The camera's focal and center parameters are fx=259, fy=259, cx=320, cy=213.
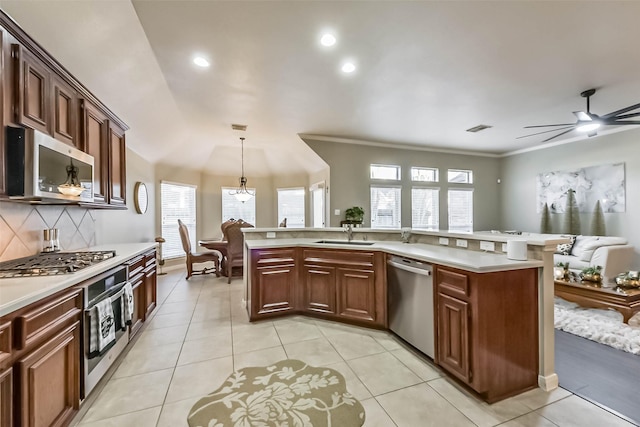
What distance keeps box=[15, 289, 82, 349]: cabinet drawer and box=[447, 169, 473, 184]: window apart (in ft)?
24.2

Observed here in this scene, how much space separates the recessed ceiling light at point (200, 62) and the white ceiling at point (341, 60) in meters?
0.07

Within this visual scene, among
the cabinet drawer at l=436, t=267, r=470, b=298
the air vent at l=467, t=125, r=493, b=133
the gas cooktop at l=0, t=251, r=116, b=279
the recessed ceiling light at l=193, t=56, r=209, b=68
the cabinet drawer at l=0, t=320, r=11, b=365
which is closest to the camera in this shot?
the cabinet drawer at l=0, t=320, r=11, b=365

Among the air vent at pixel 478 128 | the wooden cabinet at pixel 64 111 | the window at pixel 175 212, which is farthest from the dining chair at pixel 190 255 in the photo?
the air vent at pixel 478 128

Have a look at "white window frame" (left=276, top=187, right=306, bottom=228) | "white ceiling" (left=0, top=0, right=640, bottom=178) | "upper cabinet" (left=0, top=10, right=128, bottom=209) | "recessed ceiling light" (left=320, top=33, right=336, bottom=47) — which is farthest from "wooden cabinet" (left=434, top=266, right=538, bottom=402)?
"white window frame" (left=276, top=187, right=306, bottom=228)

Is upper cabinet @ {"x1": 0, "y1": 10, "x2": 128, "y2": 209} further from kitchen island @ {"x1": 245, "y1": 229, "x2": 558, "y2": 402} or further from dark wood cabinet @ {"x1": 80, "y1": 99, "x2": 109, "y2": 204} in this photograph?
kitchen island @ {"x1": 245, "y1": 229, "x2": 558, "y2": 402}

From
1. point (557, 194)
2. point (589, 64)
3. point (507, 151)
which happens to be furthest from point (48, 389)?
point (507, 151)

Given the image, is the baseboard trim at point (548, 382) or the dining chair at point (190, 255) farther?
the dining chair at point (190, 255)

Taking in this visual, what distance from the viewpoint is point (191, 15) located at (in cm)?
215

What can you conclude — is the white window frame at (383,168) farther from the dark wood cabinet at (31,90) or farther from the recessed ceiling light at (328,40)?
the dark wood cabinet at (31,90)

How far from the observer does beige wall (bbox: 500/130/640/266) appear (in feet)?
15.9

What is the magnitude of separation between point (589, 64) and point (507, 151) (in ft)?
14.8

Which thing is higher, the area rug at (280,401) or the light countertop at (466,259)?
the light countertop at (466,259)

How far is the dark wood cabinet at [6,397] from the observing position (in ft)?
3.64

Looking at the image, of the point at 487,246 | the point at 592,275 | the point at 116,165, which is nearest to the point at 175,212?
the point at 116,165
